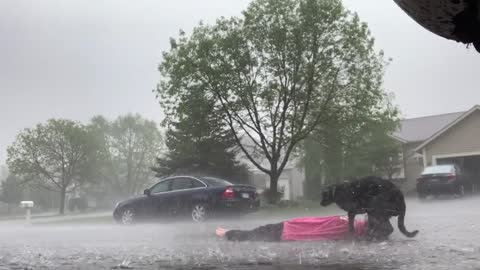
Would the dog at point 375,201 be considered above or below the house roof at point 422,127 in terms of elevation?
below

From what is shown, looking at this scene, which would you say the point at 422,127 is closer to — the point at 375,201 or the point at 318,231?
the point at 318,231

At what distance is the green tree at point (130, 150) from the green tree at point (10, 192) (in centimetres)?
898

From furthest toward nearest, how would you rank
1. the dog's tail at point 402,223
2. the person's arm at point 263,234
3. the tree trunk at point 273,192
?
the tree trunk at point 273,192 → the person's arm at point 263,234 → the dog's tail at point 402,223

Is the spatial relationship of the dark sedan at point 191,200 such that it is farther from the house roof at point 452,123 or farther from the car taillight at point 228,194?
the house roof at point 452,123

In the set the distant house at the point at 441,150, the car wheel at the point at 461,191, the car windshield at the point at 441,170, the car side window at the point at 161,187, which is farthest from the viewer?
the distant house at the point at 441,150

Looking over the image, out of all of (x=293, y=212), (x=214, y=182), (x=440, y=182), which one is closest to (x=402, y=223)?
(x=214, y=182)

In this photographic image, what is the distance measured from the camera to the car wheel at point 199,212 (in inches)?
566

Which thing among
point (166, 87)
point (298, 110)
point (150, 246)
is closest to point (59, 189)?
point (166, 87)

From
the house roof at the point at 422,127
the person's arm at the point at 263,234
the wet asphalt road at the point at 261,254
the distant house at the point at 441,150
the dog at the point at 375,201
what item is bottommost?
the wet asphalt road at the point at 261,254

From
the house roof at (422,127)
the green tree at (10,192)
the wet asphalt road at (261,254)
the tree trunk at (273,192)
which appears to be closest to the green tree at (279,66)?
the tree trunk at (273,192)

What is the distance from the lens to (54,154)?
47.2 m

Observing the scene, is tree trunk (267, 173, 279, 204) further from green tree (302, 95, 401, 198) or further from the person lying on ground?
the person lying on ground

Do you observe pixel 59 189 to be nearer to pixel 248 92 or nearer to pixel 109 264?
pixel 248 92

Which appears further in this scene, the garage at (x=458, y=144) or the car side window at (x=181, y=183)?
the garage at (x=458, y=144)
